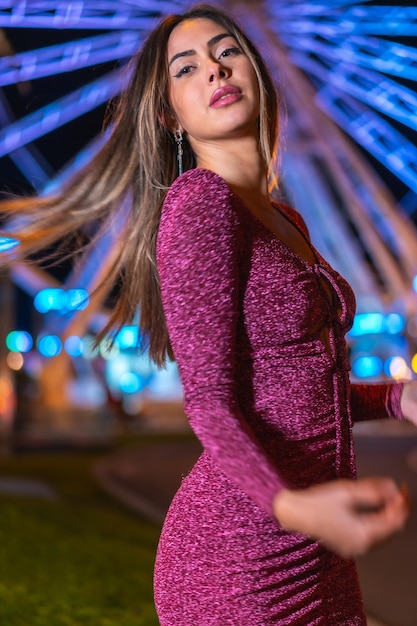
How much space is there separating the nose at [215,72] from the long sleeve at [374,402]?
2.30 feet

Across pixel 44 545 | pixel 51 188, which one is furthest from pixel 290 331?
pixel 44 545

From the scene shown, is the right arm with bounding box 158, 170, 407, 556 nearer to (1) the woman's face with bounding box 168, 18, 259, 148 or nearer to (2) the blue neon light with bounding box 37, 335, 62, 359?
(1) the woman's face with bounding box 168, 18, 259, 148

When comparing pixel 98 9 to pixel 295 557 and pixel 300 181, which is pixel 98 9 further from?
pixel 300 181

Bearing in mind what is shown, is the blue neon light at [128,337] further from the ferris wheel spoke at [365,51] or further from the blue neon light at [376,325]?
the blue neon light at [376,325]

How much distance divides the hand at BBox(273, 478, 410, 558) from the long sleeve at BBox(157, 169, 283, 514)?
0.26ft

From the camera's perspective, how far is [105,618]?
4625 mm

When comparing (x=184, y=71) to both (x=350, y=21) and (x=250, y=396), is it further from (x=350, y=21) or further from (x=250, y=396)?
(x=350, y=21)

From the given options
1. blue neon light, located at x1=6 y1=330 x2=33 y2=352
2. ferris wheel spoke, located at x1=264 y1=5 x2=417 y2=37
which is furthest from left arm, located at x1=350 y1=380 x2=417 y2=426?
blue neon light, located at x1=6 y1=330 x2=33 y2=352

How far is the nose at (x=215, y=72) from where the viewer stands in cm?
177

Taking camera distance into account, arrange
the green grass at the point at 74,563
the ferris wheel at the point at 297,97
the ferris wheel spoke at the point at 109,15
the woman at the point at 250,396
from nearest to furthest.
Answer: the woman at the point at 250,396 < the ferris wheel at the point at 297,97 < the ferris wheel spoke at the point at 109,15 < the green grass at the point at 74,563

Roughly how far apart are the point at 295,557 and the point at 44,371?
96.1 feet

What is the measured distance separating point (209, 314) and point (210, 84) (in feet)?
1.78

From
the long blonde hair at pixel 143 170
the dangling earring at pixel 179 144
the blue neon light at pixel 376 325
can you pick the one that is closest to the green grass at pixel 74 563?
the long blonde hair at pixel 143 170

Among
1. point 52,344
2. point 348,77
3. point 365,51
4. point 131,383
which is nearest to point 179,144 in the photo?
point 365,51
